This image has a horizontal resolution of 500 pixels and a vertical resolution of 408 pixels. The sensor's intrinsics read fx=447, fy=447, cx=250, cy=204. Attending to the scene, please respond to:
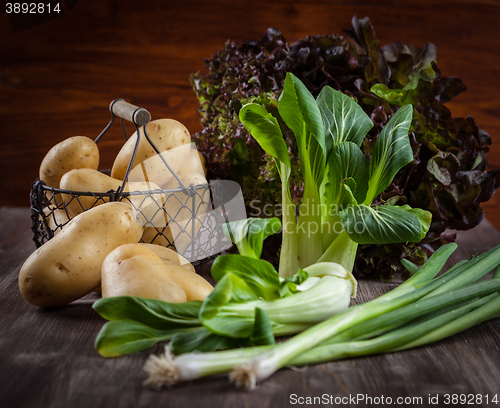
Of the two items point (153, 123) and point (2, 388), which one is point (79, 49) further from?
point (2, 388)

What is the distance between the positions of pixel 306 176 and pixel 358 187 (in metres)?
0.10

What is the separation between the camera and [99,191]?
0.84 meters

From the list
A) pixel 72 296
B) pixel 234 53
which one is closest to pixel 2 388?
pixel 72 296

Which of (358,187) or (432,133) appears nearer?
(358,187)

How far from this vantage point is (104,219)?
757 millimetres

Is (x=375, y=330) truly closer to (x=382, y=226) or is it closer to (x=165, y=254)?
(x=382, y=226)

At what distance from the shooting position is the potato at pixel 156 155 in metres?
0.89

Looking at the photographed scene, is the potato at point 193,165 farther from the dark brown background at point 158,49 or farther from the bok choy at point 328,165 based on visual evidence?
the dark brown background at point 158,49

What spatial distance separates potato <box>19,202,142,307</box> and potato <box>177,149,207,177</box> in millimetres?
200

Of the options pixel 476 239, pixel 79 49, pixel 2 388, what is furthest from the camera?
pixel 79 49

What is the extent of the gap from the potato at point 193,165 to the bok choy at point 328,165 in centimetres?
20

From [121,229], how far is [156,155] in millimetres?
196

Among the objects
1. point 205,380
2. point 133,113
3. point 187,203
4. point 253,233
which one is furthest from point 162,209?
point 205,380

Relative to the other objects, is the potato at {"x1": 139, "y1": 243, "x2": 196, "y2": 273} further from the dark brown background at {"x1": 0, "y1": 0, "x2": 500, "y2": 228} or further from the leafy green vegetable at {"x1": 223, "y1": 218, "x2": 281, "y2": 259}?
the dark brown background at {"x1": 0, "y1": 0, "x2": 500, "y2": 228}
